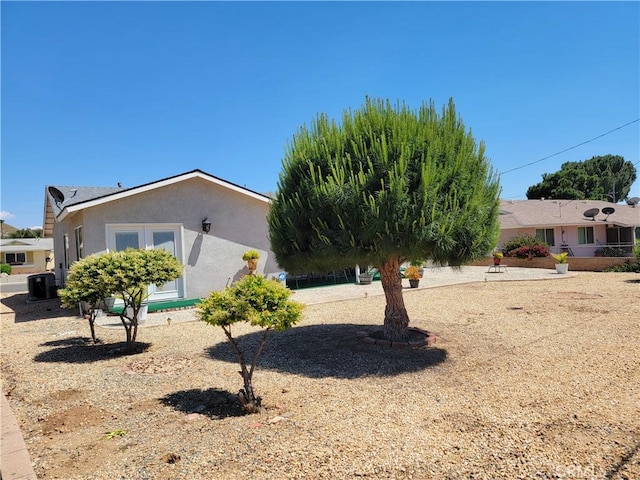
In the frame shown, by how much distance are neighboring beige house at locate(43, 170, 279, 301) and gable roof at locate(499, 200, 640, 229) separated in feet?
63.3

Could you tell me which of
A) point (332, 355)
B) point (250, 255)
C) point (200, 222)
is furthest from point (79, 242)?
point (332, 355)

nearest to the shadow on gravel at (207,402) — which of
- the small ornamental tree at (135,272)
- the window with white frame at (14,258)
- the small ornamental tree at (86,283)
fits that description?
the small ornamental tree at (135,272)

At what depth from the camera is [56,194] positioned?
16.1 metres

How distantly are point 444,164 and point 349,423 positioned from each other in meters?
4.31

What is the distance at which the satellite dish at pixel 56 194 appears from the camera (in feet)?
51.8

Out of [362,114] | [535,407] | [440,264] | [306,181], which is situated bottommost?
[535,407]

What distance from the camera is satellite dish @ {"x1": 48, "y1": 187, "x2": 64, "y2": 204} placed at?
15.8 metres

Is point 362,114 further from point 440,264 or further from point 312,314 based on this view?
point 312,314

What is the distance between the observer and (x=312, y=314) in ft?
37.1

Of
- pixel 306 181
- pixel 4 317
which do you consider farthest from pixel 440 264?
pixel 4 317

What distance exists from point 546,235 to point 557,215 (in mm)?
2250

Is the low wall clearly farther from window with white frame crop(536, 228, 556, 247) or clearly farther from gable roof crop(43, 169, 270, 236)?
gable roof crop(43, 169, 270, 236)

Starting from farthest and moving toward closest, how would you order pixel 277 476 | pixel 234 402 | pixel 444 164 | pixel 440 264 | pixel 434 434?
pixel 440 264, pixel 444 164, pixel 234 402, pixel 434 434, pixel 277 476

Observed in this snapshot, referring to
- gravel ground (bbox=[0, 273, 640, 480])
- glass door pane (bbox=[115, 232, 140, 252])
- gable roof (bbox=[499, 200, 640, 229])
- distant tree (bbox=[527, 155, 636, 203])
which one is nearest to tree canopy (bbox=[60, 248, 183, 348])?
gravel ground (bbox=[0, 273, 640, 480])
